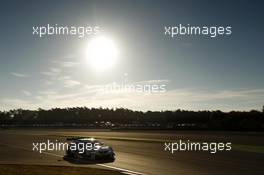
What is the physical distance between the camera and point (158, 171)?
63.1 feet

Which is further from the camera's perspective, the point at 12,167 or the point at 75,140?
the point at 75,140

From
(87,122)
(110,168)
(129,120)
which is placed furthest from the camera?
(87,122)

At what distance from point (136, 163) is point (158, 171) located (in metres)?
3.56

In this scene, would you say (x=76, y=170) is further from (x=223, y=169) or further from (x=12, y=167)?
(x=223, y=169)

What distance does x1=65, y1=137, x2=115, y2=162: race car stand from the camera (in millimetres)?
24828

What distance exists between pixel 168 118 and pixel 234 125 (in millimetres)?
33945

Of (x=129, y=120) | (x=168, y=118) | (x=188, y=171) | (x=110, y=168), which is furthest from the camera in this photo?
(x=129, y=120)

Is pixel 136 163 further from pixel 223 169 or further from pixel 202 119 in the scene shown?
pixel 202 119

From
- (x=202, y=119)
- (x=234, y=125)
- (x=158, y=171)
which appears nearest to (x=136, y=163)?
(x=158, y=171)

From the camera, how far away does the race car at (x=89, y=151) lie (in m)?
24.8

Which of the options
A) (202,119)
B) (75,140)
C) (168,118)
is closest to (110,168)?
(75,140)

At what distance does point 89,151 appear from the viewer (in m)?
25.2

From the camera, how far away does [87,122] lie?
454 feet

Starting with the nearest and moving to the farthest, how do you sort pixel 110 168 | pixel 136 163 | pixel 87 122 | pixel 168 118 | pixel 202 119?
1. pixel 110 168
2. pixel 136 163
3. pixel 202 119
4. pixel 168 118
5. pixel 87 122
